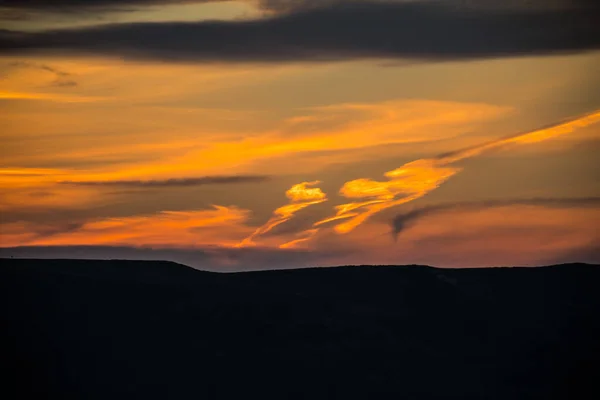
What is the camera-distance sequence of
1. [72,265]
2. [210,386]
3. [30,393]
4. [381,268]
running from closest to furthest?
1. [30,393]
2. [210,386]
3. [72,265]
4. [381,268]

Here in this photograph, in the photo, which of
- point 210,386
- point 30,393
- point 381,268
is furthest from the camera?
point 381,268

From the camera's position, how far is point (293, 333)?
4872 inches

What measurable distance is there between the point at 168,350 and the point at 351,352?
16.8m

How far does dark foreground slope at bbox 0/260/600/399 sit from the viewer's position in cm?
11606

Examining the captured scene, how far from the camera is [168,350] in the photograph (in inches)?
4744

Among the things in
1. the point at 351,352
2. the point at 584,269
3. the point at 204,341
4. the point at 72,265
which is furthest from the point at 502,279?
the point at 72,265

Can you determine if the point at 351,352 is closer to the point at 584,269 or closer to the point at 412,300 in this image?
the point at 412,300

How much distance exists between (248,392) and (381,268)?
2526 cm

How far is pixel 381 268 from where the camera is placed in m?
137

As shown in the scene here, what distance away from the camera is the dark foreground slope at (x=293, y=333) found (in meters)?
116

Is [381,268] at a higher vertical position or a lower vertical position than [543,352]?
higher

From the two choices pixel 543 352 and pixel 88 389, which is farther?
pixel 543 352

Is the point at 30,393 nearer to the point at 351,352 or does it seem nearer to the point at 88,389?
the point at 88,389

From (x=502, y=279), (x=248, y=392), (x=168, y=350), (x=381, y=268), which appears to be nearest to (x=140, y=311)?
(x=168, y=350)
